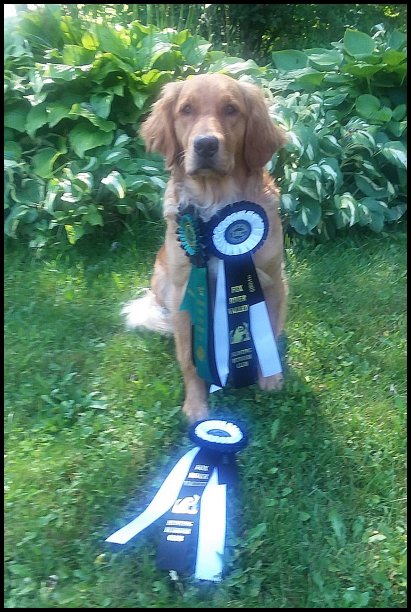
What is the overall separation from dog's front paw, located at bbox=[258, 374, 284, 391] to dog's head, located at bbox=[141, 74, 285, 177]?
1.01 m

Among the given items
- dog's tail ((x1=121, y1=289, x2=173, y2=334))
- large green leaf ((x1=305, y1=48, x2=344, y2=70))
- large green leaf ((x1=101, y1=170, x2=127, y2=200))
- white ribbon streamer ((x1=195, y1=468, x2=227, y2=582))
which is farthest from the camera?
large green leaf ((x1=305, y1=48, x2=344, y2=70))

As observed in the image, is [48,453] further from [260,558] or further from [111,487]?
[260,558]

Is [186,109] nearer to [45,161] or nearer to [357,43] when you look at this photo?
[45,161]

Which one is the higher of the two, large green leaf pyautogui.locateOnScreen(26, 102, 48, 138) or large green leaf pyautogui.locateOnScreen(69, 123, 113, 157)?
large green leaf pyautogui.locateOnScreen(26, 102, 48, 138)

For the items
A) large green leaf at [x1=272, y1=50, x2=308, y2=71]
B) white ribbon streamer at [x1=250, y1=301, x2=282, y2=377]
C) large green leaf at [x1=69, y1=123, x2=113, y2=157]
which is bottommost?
white ribbon streamer at [x1=250, y1=301, x2=282, y2=377]

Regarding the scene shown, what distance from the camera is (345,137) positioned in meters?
4.62

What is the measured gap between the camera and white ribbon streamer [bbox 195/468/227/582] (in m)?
2.08

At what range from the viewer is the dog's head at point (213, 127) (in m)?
2.77

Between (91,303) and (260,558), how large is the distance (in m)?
2.05

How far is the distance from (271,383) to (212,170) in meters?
1.07

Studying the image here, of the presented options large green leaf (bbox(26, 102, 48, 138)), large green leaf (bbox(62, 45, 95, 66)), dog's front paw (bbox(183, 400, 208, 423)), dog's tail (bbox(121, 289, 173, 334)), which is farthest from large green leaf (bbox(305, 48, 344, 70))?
dog's front paw (bbox(183, 400, 208, 423))

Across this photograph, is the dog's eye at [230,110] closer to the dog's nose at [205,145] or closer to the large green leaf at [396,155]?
the dog's nose at [205,145]

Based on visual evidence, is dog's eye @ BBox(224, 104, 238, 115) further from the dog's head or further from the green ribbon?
the green ribbon

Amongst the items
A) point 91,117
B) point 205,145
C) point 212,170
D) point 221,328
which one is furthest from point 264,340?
point 91,117
